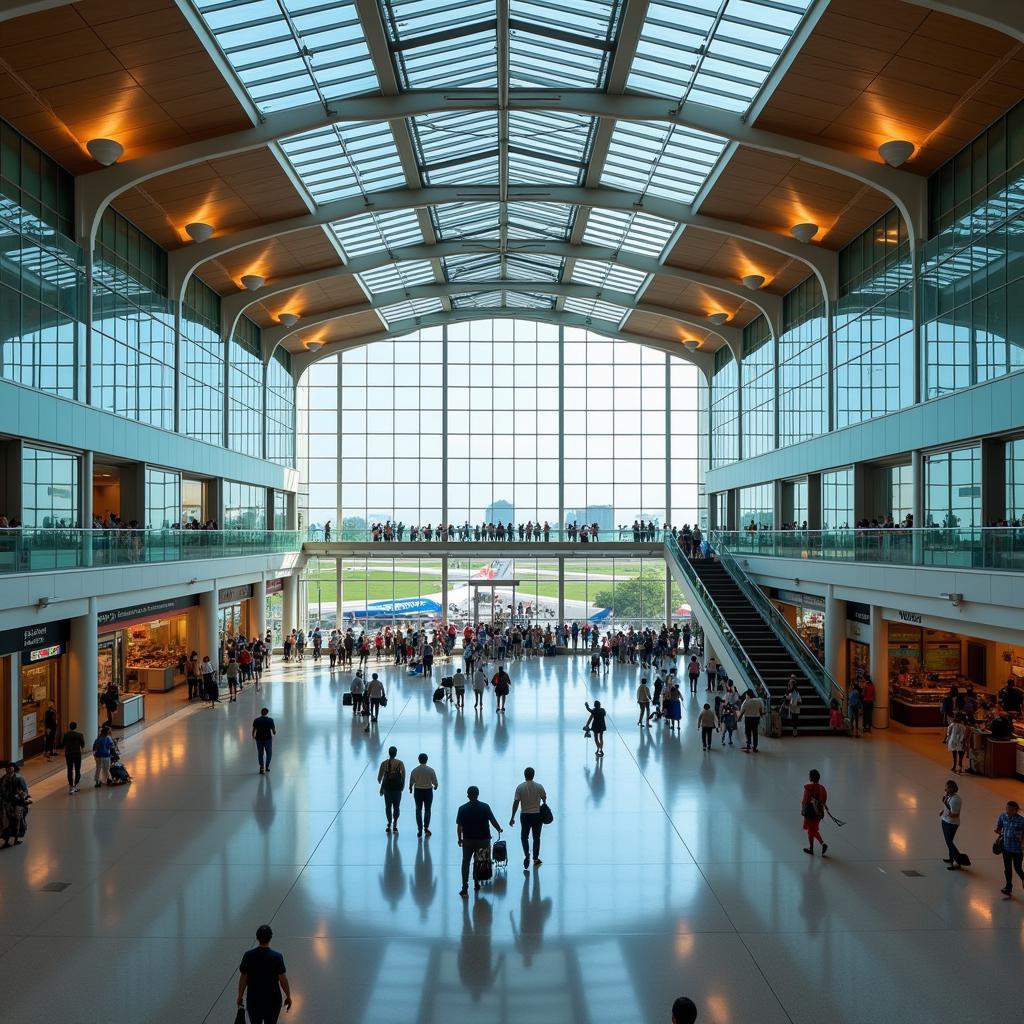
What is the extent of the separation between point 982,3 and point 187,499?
24.1m

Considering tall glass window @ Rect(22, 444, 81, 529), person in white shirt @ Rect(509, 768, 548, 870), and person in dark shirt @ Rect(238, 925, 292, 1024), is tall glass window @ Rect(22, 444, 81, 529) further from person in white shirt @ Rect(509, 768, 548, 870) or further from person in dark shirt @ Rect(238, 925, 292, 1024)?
person in dark shirt @ Rect(238, 925, 292, 1024)

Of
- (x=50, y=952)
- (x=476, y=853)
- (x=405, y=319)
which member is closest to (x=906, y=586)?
(x=476, y=853)

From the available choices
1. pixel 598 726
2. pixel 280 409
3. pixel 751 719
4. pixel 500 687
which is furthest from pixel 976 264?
pixel 280 409

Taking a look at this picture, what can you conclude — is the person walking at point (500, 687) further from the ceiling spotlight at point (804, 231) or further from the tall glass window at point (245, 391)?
the tall glass window at point (245, 391)

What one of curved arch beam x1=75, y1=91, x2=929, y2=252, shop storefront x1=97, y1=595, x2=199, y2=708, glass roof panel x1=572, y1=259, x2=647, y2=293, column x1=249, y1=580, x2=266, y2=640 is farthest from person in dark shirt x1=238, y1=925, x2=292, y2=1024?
glass roof panel x1=572, y1=259, x2=647, y2=293

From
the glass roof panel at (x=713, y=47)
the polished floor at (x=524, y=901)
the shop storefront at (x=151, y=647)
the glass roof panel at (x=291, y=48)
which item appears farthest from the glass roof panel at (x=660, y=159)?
the shop storefront at (x=151, y=647)

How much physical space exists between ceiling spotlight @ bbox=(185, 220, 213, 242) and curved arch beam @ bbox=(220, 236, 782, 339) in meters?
6.50

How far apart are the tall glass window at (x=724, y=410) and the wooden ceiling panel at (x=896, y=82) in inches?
715

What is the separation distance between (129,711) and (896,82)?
20.8 m

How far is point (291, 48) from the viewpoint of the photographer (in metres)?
17.5

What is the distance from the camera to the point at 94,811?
13.3 meters

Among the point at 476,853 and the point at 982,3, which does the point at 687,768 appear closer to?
the point at 476,853

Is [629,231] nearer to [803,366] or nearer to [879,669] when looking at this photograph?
[803,366]

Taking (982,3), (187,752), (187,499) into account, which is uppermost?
(982,3)
